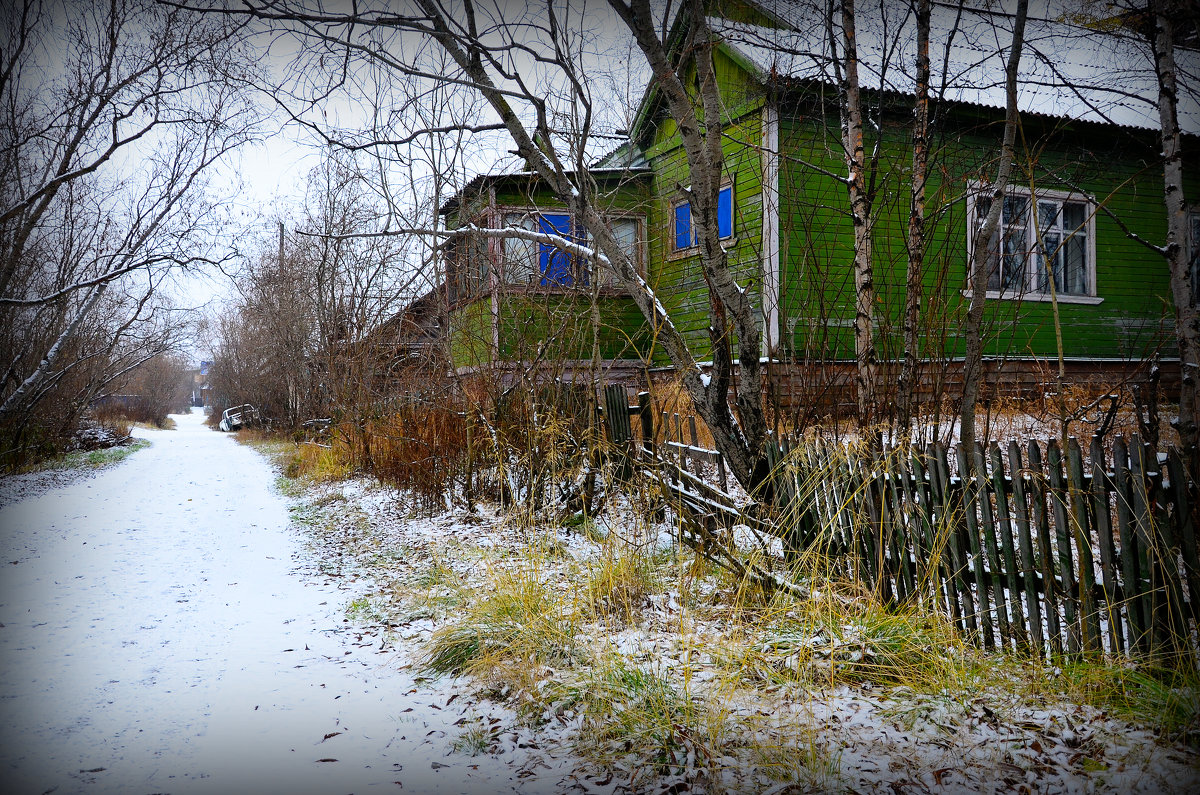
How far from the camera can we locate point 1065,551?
3.09 m

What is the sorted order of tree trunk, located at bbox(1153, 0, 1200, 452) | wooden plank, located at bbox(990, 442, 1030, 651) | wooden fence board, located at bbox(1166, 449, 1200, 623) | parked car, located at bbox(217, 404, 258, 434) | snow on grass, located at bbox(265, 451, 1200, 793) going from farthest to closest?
parked car, located at bbox(217, 404, 258, 434), tree trunk, located at bbox(1153, 0, 1200, 452), wooden plank, located at bbox(990, 442, 1030, 651), wooden fence board, located at bbox(1166, 449, 1200, 623), snow on grass, located at bbox(265, 451, 1200, 793)

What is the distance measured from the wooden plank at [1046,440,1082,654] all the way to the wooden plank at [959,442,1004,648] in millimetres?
319

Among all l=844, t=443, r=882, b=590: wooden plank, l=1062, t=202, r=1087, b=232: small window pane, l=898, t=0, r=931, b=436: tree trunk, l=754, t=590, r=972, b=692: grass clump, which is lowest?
l=754, t=590, r=972, b=692: grass clump

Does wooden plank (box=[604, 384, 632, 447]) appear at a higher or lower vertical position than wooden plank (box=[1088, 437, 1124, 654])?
higher

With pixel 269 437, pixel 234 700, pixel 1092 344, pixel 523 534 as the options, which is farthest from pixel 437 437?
pixel 269 437

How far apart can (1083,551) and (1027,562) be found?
0.86 ft

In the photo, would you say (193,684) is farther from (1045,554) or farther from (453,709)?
(1045,554)

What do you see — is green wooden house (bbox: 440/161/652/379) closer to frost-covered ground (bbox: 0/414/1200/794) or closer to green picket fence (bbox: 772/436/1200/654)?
green picket fence (bbox: 772/436/1200/654)

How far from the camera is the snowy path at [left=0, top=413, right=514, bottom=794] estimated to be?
8.34ft

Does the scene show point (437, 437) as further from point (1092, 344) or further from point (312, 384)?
point (1092, 344)

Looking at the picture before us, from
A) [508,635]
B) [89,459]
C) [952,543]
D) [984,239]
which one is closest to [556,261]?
[984,239]

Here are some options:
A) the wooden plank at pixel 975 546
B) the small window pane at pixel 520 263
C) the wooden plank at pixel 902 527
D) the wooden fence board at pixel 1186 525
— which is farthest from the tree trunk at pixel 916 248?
the small window pane at pixel 520 263

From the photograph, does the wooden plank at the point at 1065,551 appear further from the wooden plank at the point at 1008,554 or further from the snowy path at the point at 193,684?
the snowy path at the point at 193,684

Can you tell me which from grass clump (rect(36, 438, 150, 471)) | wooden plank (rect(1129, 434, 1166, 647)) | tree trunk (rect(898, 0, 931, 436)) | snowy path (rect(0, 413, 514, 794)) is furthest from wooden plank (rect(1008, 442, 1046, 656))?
grass clump (rect(36, 438, 150, 471))
